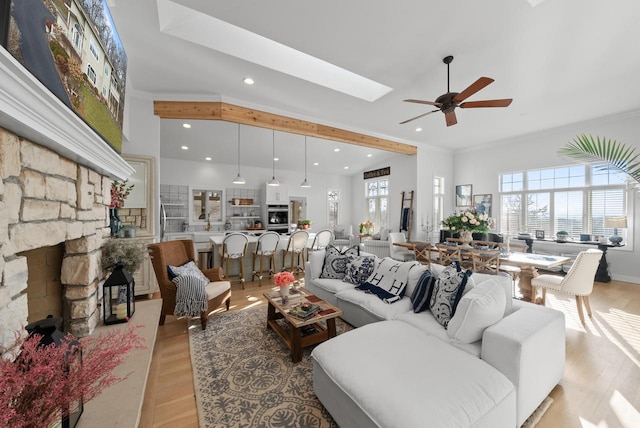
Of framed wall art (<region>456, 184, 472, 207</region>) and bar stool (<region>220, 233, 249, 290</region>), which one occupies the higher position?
framed wall art (<region>456, 184, 472, 207</region>)

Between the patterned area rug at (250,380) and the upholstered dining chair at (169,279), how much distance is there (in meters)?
0.32

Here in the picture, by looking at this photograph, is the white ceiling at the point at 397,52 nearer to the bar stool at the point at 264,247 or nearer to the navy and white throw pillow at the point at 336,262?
the bar stool at the point at 264,247

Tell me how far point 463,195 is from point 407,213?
5.95ft

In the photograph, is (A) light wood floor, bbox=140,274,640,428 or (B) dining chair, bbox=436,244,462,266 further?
(B) dining chair, bbox=436,244,462,266

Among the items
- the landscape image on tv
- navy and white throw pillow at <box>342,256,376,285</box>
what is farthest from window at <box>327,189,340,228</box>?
the landscape image on tv

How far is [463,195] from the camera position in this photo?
7.20 metres

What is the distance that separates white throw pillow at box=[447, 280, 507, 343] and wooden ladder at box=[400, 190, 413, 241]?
506cm

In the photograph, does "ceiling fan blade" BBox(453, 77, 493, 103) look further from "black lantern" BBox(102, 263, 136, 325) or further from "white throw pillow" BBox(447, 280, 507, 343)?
"black lantern" BBox(102, 263, 136, 325)

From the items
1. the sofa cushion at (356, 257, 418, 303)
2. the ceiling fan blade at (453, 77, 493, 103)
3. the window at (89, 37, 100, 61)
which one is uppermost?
the ceiling fan blade at (453, 77, 493, 103)

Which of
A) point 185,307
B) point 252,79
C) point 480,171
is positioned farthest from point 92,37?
point 480,171

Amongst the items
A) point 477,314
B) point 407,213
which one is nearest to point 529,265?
point 477,314

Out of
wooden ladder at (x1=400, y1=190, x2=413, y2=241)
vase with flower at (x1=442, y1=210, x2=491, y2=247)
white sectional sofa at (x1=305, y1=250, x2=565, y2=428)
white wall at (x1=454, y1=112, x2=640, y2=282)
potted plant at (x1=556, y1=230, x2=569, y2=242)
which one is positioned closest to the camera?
white sectional sofa at (x1=305, y1=250, x2=565, y2=428)

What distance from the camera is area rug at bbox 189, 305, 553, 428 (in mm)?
1688

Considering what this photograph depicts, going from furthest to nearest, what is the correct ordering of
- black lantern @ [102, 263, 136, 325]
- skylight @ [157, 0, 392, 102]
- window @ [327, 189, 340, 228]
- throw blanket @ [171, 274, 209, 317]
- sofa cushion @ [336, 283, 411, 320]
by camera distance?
window @ [327, 189, 340, 228] < throw blanket @ [171, 274, 209, 317] < skylight @ [157, 0, 392, 102] < sofa cushion @ [336, 283, 411, 320] < black lantern @ [102, 263, 136, 325]
